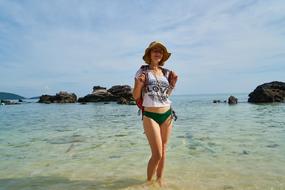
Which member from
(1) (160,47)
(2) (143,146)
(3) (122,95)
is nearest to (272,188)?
(1) (160,47)

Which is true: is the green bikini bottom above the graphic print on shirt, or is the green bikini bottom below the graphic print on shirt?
below

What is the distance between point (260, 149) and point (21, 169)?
659cm

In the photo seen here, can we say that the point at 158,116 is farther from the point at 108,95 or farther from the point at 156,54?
the point at 108,95

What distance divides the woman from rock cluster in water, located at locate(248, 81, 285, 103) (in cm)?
4809

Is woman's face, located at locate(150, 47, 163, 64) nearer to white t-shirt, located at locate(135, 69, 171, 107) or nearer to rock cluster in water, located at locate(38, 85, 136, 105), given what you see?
white t-shirt, located at locate(135, 69, 171, 107)

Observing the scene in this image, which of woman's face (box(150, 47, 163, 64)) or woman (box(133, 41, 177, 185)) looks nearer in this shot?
woman (box(133, 41, 177, 185))

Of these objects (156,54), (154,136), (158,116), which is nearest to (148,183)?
(154,136)

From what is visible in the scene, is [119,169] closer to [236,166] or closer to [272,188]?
[236,166]

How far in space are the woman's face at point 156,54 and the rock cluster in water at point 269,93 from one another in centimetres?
4813

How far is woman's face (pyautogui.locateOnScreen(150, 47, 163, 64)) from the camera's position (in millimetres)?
6039

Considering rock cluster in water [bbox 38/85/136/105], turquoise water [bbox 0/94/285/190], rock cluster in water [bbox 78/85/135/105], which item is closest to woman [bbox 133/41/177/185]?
turquoise water [bbox 0/94/285/190]

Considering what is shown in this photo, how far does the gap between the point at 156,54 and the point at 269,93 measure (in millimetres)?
49246

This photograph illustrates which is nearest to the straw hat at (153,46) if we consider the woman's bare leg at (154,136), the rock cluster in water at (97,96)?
the woman's bare leg at (154,136)

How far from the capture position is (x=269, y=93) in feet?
169
